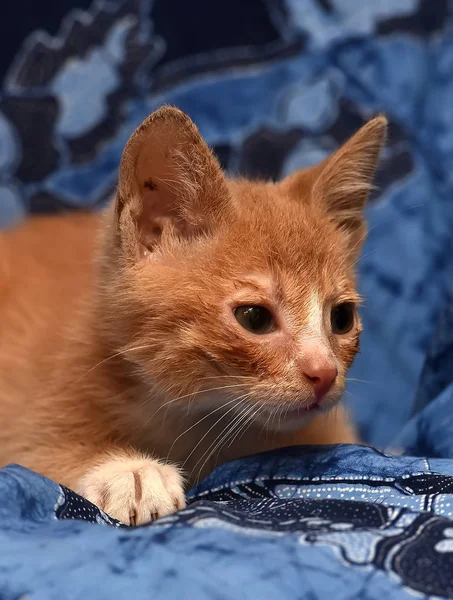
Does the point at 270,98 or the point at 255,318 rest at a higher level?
the point at 270,98

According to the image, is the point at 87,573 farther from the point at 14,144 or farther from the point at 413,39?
the point at 413,39

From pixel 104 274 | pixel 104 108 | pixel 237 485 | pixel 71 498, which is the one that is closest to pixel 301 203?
pixel 104 274

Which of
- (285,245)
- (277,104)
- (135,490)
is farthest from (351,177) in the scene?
(277,104)

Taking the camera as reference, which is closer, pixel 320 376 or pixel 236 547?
pixel 236 547

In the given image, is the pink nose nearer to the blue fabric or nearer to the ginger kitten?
the ginger kitten

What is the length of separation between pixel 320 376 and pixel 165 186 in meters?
0.36

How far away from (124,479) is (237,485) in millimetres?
155

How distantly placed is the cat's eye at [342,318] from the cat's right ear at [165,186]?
0.23 m

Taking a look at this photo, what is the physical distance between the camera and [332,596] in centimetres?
69

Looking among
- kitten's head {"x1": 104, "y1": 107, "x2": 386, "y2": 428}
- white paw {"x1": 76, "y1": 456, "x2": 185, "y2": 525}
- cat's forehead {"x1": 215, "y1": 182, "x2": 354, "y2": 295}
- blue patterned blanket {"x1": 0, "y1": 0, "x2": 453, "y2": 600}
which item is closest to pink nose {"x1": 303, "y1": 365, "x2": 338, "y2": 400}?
kitten's head {"x1": 104, "y1": 107, "x2": 386, "y2": 428}

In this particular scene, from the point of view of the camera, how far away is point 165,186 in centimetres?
108

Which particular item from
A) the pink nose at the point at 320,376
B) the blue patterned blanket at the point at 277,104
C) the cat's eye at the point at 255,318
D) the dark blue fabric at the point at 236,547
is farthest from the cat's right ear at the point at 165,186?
the blue patterned blanket at the point at 277,104

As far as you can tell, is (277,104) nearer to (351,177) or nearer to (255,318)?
(351,177)

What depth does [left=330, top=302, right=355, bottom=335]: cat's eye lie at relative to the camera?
3.71ft
